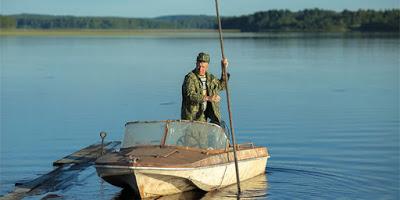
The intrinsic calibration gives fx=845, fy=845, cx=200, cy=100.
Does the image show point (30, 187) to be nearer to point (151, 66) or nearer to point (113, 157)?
point (113, 157)

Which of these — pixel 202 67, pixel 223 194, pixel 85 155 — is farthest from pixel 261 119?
pixel 223 194

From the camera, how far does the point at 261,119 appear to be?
26688 millimetres

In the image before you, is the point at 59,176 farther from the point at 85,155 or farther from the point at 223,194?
the point at 223,194

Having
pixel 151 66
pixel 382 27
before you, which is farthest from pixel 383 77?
pixel 382 27

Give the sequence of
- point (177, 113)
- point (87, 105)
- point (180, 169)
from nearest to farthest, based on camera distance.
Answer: point (180, 169), point (177, 113), point (87, 105)

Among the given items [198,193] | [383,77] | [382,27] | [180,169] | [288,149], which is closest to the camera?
[180,169]

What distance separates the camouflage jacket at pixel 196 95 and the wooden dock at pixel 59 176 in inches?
111

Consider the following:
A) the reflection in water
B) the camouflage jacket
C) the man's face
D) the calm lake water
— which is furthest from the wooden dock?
the man's face

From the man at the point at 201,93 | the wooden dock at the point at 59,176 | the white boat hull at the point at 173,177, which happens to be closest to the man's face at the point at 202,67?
the man at the point at 201,93

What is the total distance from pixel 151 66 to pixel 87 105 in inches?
887

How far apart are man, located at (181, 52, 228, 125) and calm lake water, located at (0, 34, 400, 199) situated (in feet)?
4.99

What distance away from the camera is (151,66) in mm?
53531

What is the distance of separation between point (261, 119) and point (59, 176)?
35.2 feet

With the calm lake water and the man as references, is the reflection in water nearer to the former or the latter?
the calm lake water
